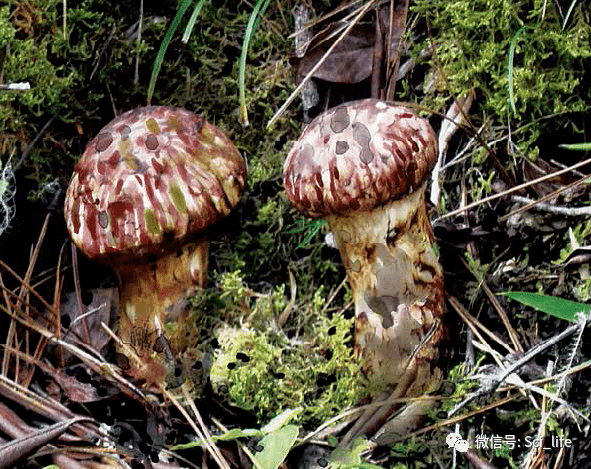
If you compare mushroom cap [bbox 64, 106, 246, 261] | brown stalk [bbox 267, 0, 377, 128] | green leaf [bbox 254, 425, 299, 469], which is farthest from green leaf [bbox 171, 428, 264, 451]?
brown stalk [bbox 267, 0, 377, 128]

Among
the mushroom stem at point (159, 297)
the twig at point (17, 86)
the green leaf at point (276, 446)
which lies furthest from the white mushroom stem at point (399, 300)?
the twig at point (17, 86)

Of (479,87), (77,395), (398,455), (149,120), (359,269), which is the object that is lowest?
(398,455)

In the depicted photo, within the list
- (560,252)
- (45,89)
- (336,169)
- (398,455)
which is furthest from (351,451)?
(45,89)

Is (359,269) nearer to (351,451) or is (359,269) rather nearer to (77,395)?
(351,451)

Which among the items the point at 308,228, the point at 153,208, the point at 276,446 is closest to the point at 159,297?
the point at 153,208

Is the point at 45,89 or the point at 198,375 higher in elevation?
the point at 45,89

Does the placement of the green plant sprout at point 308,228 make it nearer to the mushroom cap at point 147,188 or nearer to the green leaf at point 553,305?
the mushroom cap at point 147,188

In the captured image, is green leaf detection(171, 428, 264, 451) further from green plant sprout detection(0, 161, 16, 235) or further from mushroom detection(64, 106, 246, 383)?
green plant sprout detection(0, 161, 16, 235)
